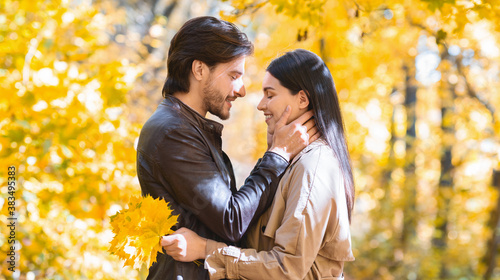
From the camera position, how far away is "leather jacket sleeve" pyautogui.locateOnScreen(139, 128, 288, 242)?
6.31 feet

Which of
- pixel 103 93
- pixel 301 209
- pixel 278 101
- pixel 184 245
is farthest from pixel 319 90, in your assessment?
pixel 103 93

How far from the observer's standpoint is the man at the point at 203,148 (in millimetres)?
1952

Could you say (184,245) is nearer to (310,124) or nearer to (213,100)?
(213,100)

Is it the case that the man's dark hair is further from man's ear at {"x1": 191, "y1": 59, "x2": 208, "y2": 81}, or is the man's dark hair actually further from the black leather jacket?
the black leather jacket

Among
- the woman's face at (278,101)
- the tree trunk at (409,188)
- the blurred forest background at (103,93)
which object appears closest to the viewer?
the woman's face at (278,101)

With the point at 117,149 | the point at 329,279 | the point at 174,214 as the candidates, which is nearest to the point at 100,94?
the point at 117,149

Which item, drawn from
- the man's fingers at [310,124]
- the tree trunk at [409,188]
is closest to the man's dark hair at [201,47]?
the man's fingers at [310,124]

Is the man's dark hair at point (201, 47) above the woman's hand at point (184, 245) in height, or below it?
above

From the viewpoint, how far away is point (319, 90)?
225 cm

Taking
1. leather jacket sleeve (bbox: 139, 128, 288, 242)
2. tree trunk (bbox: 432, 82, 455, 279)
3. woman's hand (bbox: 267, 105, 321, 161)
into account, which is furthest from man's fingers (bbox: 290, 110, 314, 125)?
tree trunk (bbox: 432, 82, 455, 279)

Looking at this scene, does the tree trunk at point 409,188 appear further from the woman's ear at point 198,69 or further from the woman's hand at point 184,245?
the woman's hand at point 184,245

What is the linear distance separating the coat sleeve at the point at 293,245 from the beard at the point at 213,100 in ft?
1.83

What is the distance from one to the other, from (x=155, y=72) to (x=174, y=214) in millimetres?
6010

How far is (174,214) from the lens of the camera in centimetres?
203
